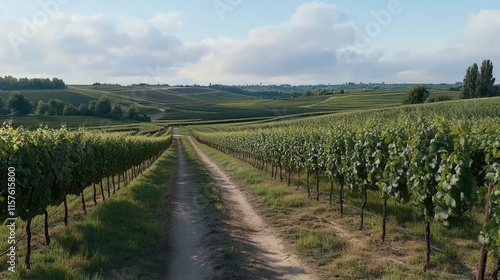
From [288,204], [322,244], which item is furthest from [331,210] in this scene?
[322,244]

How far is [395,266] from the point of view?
8.98m

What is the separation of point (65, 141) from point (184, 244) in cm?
542

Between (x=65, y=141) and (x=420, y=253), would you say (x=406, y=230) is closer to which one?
(x=420, y=253)

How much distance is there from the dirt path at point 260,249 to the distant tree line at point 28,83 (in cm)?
17337

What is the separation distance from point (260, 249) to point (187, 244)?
237 cm

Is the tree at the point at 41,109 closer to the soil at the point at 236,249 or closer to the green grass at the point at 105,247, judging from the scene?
the soil at the point at 236,249

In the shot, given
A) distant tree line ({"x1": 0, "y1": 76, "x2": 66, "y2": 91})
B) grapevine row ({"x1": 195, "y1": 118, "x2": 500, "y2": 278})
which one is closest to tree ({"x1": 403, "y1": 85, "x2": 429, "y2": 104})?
grapevine row ({"x1": 195, "y1": 118, "x2": 500, "y2": 278})

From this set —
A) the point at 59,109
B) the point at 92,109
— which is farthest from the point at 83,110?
the point at 59,109

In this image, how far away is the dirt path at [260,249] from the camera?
9455mm

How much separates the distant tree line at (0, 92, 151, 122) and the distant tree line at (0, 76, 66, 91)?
52571mm

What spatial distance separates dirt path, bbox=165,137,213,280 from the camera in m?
9.58

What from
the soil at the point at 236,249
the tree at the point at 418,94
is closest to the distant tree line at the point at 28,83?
the tree at the point at 418,94

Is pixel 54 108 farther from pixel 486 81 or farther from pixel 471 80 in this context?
pixel 486 81

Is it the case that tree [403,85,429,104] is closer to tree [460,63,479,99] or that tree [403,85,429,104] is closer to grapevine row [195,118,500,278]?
tree [460,63,479,99]
